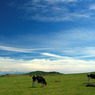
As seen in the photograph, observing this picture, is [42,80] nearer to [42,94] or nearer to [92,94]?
[42,94]

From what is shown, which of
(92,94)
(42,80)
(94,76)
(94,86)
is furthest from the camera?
(94,76)

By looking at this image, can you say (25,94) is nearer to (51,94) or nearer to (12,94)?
(12,94)

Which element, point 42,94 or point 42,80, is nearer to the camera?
point 42,94

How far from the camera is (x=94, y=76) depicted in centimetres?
3819

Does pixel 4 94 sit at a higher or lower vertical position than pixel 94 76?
lower

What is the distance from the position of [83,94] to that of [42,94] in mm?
6538

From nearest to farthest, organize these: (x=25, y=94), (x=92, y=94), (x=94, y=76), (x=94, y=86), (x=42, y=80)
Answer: (x=92, y=94) → (x=25, y=94) → (x=94, y=86) → (x=42, y=80) → (x=94, y=76)

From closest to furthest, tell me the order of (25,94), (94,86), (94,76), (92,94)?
(92,94)
(25,94)
(94,86)
(94,76)

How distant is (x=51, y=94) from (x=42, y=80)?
35.4 ft

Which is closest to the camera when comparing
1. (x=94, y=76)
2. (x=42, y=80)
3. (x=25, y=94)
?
(x=25, y=94)

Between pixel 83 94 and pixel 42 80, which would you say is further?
pixel 42 80

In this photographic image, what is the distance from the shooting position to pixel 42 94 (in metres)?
21.2

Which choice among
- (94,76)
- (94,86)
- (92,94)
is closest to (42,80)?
(94,86)

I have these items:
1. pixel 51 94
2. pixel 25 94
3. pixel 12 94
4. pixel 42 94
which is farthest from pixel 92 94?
pixel 12 94
